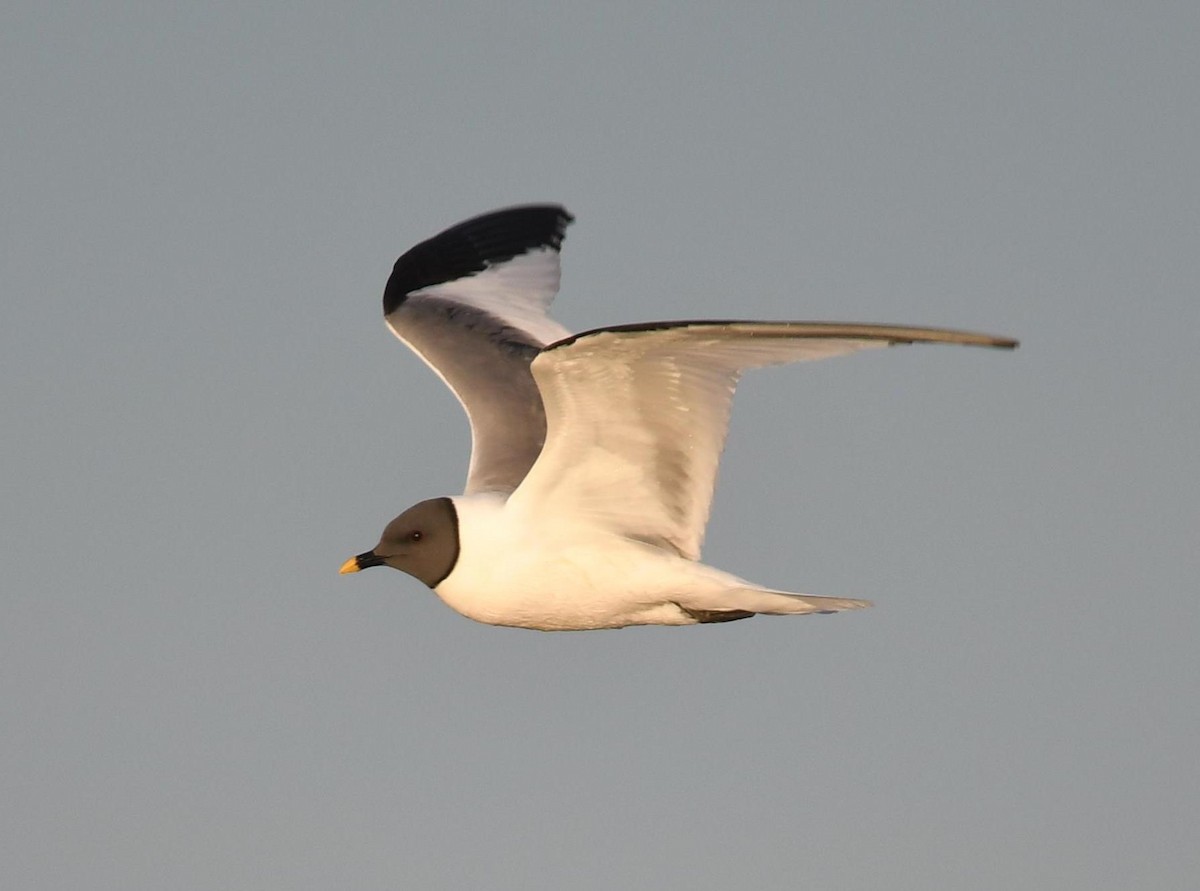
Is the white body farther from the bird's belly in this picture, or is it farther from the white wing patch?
the white wing patch

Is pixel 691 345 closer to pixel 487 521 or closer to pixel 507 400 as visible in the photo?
pixel 487 521

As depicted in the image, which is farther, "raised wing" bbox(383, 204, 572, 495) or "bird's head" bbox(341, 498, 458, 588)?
"raised wing" bbox(383, 204, 572, 495)

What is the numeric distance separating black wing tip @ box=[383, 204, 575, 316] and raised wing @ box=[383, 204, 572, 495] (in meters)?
0.01

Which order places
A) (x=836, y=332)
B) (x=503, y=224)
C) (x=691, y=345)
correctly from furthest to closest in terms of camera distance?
(x=503, y=224) → (x=691, y=345) → (x=836, y=332)

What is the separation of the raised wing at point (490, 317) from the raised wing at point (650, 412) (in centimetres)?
155

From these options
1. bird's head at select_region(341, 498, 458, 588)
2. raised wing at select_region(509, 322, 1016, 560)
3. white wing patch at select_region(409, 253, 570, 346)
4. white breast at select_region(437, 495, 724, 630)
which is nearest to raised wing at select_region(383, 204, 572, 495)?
white wing patch at select_region(409, 253, 570, 346)

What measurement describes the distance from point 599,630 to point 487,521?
1.19 m

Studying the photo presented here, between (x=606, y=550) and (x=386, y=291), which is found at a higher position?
(x=386, y=291)

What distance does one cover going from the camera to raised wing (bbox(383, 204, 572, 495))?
1422 cm

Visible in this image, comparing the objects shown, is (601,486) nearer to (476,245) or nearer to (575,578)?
(575,578)

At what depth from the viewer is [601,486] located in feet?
40.1

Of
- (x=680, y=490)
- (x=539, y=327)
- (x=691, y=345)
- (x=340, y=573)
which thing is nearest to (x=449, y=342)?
(x=539, y=327)

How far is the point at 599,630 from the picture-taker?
12977mm

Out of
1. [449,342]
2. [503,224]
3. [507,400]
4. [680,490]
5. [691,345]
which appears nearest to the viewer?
[691,345]
